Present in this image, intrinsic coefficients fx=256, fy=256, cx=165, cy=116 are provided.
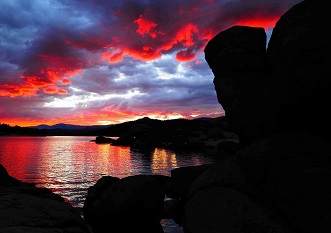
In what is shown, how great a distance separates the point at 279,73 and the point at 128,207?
963 cm

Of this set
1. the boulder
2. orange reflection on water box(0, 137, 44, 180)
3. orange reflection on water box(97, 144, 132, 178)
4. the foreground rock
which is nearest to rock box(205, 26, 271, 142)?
the boulder

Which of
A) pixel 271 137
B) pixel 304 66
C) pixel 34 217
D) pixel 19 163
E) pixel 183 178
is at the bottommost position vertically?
pixel 19 163

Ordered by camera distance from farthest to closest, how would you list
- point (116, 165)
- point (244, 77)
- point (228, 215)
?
point (116, 165) → point (244, 77) → point (228, 215)

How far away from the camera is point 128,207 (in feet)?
43.7

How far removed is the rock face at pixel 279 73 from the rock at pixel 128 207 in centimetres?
611

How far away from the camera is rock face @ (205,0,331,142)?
8102 millimetres

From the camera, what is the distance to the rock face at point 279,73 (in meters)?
8.10

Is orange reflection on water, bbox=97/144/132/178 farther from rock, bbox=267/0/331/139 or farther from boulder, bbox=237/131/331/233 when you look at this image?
rock, bbox=267/0/331/139

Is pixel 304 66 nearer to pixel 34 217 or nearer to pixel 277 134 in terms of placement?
pixel 277 134

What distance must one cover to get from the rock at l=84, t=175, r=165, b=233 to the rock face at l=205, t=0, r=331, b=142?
6.11 m

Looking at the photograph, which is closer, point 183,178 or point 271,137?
point 271,137

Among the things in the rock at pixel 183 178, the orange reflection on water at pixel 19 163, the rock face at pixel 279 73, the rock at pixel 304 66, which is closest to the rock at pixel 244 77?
the rock face at pixel 279 73

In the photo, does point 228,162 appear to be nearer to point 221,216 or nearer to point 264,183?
point 264,183

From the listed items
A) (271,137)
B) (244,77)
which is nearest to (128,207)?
(271,137)
